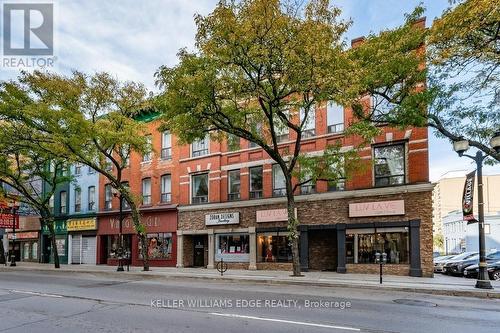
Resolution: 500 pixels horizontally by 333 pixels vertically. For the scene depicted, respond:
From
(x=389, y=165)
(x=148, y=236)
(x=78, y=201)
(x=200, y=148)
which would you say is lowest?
(x=148, y=236)

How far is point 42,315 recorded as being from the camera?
10141mm

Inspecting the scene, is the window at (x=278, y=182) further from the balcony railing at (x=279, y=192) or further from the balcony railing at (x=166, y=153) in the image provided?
the balcony railing at (x=166, y=153)

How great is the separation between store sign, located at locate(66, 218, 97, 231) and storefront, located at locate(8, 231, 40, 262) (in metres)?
6.37

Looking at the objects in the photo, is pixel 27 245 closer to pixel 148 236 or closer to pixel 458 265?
pixel 148 236

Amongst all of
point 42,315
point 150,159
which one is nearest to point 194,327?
point 42,315

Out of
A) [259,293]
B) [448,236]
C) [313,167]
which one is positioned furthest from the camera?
[448,236]

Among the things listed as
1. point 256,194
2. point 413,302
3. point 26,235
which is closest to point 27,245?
point 26,235

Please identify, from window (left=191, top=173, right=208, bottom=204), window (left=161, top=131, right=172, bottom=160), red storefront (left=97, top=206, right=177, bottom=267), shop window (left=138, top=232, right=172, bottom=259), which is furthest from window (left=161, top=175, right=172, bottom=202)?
shop window (left=138, top=232, right=172, bottom=259)

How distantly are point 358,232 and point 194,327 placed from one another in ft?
49.6

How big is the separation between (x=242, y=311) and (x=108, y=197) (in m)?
25.8

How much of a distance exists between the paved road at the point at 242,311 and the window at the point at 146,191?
16.2 m

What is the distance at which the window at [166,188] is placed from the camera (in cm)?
2986

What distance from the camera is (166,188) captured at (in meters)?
30.1

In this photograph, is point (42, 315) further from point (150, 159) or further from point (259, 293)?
point (150, 159)
